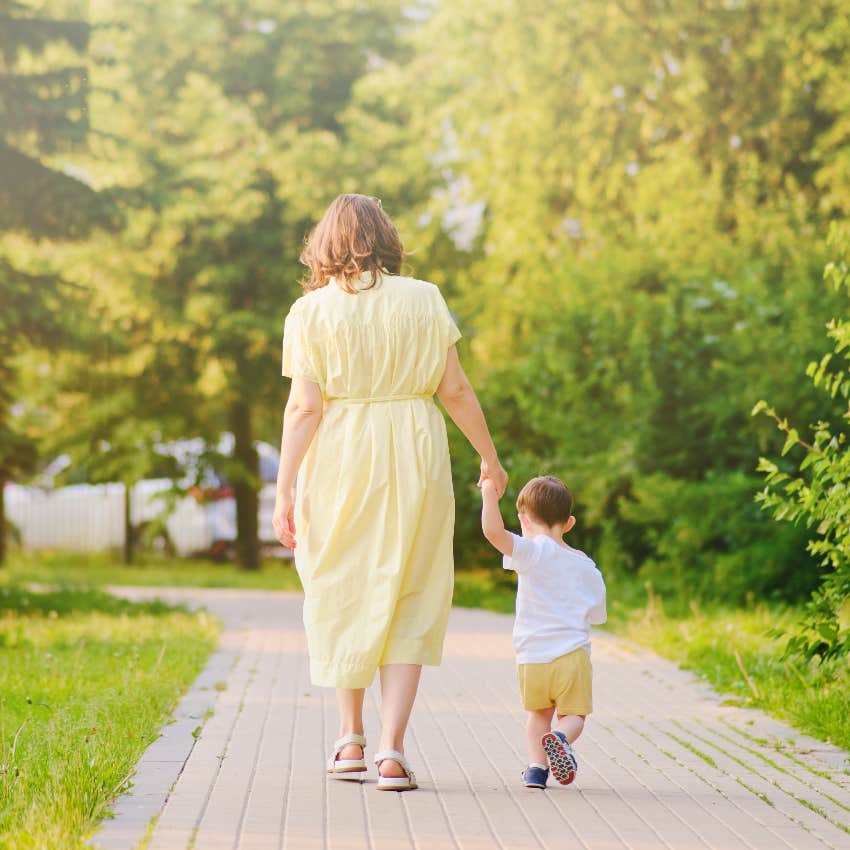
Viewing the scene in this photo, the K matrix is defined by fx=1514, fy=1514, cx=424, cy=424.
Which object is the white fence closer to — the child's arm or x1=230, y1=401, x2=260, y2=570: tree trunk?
x1=230, y1=401, x2=260, y2=570: tree trunk

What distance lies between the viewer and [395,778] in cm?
541

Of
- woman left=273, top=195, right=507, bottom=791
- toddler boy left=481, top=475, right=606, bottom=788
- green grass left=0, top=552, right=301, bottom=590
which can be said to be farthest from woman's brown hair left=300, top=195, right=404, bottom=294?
green grass left=0, top=552, right=301, bottom=590

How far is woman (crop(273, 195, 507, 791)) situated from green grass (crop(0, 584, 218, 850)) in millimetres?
963

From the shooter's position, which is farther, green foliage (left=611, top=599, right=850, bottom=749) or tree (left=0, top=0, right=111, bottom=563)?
tree (left=0, top=0, right=111, bottom=563)

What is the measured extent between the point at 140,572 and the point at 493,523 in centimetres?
1996

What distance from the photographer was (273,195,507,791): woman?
18.3 feet

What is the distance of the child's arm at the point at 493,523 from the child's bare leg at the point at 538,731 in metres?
0.63

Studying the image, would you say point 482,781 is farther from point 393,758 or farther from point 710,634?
point 710,634

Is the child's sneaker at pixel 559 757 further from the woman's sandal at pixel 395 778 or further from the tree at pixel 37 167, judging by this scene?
the tree at pixel 37 167

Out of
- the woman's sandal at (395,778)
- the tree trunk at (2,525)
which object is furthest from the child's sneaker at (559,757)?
the tree trunk at (2,525)

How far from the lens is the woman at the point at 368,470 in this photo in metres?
5.57

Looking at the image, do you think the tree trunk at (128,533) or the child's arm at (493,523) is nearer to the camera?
the child's arm at (493,523)

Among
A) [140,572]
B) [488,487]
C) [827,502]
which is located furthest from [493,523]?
[140,572]

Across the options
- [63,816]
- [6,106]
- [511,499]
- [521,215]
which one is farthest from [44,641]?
[521,215]
